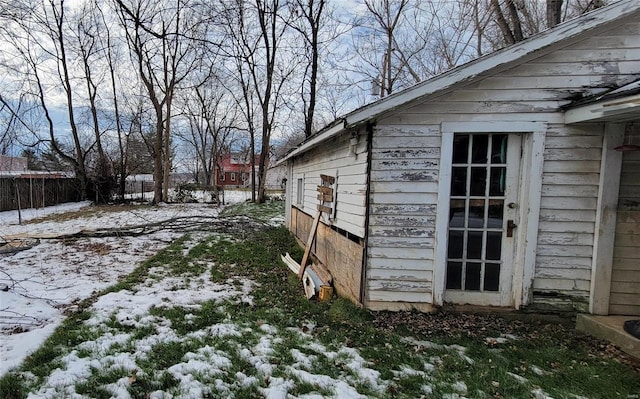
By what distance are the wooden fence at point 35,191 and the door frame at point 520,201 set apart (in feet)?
47.2

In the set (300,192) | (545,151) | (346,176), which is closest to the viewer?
(545,151)

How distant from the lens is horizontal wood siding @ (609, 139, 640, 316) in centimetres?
367

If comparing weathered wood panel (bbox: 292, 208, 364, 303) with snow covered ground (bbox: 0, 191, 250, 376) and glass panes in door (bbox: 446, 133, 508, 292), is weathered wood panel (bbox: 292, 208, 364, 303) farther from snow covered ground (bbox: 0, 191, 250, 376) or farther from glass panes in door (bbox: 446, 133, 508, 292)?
snow covered ground (bbox: 0, 191, 250, 376)

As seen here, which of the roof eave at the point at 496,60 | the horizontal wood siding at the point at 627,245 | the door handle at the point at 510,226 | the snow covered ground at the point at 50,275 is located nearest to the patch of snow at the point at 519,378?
the door handle at the point at 510,226

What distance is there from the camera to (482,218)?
4039 millimetres

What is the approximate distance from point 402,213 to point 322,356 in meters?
1.87

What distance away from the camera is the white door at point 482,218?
396cm

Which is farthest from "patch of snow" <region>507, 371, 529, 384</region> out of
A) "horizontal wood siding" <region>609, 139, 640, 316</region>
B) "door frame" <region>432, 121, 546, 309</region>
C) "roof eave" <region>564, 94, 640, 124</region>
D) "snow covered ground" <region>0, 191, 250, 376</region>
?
"snow covered ground" <region>0, 191, 250, 376</region>

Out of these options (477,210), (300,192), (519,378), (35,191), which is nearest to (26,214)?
(35,191)

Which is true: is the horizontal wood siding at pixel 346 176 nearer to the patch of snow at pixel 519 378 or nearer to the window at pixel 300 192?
the window at pixel 300 192

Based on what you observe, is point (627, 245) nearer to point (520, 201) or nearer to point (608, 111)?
point (520, 201)

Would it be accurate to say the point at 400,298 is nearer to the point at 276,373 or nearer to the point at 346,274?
the point at 346,274

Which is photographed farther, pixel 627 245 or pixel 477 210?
pixel 477 210

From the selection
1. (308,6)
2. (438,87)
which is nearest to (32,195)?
(308,6)
